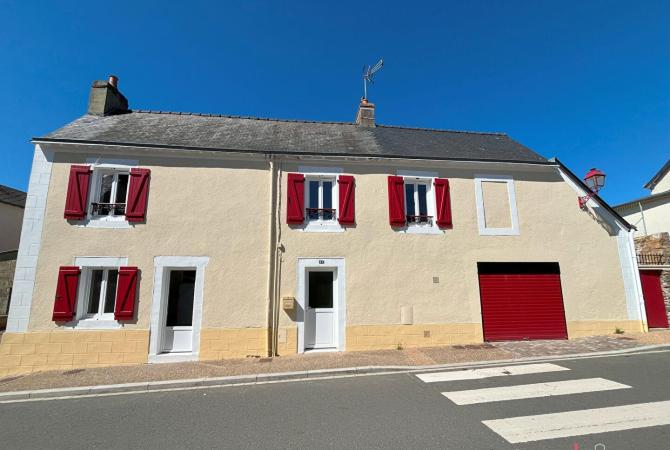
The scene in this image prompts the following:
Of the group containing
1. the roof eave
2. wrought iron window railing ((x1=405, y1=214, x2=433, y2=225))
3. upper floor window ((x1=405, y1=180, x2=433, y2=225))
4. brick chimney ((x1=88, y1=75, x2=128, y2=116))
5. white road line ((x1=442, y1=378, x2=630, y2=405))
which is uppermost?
brick chimney ((x1=88, y1=75, x2=128, y2=116))

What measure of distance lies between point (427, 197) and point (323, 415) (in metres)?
6.42

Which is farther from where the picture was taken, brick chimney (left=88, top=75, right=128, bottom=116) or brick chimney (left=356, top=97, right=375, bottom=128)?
brick chimney (left=356, top=97, right=375, bottom=128)

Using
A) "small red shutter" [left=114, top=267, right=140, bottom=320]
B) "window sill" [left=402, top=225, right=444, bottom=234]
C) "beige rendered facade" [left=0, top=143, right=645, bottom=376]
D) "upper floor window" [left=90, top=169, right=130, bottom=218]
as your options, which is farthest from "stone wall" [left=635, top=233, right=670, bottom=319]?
"upper floor window" [left=90, top=169, right=130, bottom=218]

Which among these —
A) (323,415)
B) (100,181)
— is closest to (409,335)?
(323,415)

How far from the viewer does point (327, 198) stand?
28.9ft

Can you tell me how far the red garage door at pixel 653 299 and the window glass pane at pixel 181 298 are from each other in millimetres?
12571

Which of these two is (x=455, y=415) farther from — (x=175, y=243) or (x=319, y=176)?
(x=175, y=243)

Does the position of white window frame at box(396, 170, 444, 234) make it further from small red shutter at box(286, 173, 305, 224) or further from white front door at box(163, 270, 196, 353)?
white front door at box(163, 270, 196, 353)

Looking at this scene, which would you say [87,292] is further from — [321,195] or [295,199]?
[321,195]

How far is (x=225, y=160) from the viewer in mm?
8570

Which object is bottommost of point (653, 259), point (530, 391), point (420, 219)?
point (530, 391)

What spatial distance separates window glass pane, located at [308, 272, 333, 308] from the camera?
835cm

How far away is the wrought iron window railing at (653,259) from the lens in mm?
11811

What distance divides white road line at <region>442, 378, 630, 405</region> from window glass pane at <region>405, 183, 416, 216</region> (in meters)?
4.81
